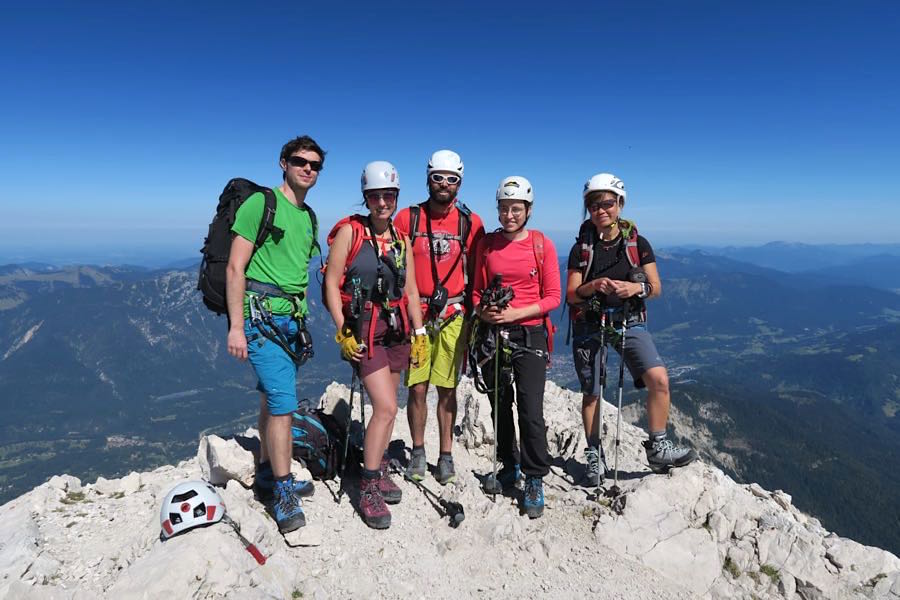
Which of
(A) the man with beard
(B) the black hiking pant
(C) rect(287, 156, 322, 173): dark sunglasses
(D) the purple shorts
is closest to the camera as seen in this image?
(C) rect(287, 156, 322, 173): dark sunglasses

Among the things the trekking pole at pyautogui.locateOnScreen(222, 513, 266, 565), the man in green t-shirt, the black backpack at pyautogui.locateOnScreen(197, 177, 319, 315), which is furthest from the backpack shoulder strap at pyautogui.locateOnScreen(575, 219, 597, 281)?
the trekking pole at pyautogui.locateOnScreen(222, 513, 266, 565)

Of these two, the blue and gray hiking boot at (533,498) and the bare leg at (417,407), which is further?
the bare leg at (417,407)

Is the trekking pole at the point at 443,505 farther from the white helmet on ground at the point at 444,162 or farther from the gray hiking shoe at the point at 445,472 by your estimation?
the white helmet on ground at the point at 444,162

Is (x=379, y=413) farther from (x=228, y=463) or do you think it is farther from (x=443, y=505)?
(x=228, y=463)

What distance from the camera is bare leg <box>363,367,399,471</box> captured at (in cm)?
661

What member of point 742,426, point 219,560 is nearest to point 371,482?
point 219,560

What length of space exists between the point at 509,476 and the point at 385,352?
3253mm

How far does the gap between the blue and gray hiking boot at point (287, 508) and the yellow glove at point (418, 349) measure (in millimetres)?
2388

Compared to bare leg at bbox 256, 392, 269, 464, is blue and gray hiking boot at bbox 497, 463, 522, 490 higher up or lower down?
lower down

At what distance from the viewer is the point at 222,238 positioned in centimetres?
605

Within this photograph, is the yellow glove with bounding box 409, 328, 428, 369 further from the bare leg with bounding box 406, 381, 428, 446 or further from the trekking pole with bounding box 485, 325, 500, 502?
the trekking pole with bounding box 485, 325, 500, 502

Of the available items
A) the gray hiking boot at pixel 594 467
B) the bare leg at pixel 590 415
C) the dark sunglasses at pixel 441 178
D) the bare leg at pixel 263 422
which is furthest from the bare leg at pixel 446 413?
the dark sunglasses at pixel 441 178

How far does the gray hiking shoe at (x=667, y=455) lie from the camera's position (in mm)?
7801

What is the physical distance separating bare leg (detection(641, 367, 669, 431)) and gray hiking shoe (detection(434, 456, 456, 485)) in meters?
3.41
